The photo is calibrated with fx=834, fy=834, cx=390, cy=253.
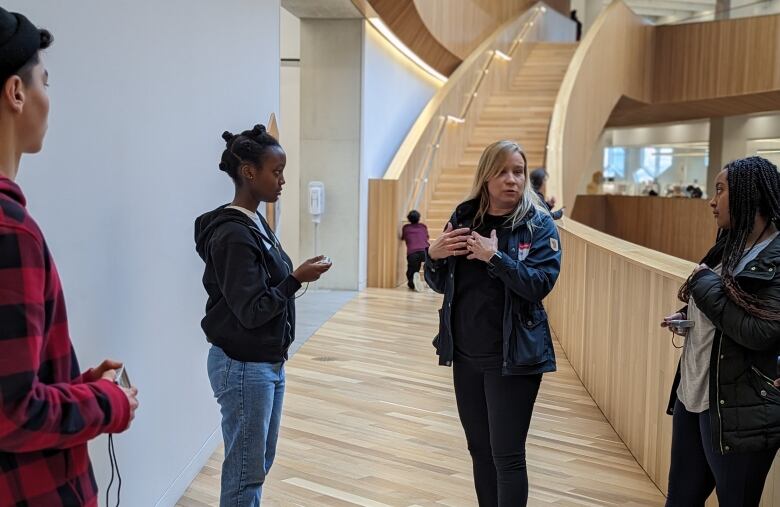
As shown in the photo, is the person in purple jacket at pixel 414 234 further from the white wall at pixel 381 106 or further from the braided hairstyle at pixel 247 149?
the braided hairstyle at pixel 247 149

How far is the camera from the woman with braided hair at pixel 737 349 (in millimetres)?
2365

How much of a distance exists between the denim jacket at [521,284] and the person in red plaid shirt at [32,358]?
59.1 inches

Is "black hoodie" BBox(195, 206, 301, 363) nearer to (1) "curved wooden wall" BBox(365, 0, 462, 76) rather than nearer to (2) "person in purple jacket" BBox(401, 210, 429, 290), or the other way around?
(2) "person in purple jacket" BBox(401, 210, 429, 290)

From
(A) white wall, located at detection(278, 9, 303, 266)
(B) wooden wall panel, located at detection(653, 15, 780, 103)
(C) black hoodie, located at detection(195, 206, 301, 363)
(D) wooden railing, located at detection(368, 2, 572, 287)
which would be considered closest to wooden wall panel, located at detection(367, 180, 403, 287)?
(D) wooden railing, located at detection(368, 2, 572, 287)

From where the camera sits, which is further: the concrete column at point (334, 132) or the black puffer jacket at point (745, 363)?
the concrete column at point (334, 132)

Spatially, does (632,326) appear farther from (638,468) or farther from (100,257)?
(100,257)

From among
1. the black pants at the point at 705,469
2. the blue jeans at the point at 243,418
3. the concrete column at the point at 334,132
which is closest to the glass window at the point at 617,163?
the concrete column at the point at 334,132

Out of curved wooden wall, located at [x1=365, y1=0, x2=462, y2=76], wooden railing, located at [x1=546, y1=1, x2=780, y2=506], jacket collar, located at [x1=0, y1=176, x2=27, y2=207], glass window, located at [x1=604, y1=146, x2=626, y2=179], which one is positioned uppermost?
curved wooden wall, located at [x1=365, y1=0, x2=462, y2=76]

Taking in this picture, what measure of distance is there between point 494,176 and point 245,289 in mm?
959

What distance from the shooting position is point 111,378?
5.08 feet

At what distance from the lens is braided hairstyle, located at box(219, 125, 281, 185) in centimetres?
270

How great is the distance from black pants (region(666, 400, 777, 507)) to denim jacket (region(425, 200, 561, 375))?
47 centimetres

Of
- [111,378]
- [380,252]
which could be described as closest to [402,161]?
[380,252]

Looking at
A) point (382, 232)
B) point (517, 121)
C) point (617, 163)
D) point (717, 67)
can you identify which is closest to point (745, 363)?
point (382, 232)
